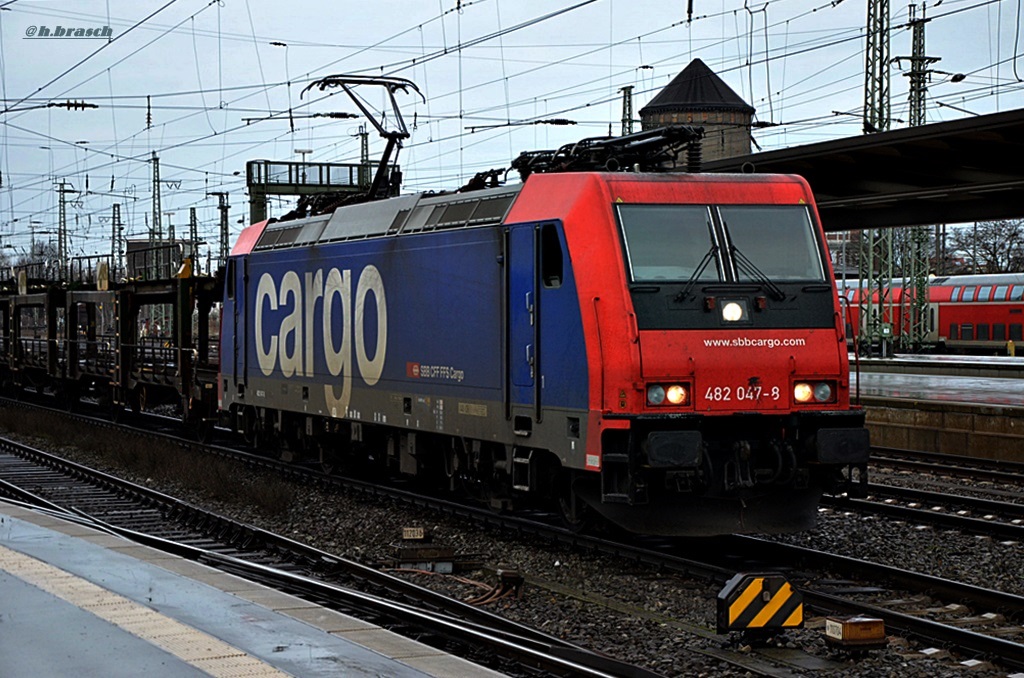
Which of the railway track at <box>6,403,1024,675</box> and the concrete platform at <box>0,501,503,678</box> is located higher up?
the concrete platform at <box>0,501,503,678</box>

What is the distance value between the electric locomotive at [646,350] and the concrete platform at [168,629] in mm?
3472

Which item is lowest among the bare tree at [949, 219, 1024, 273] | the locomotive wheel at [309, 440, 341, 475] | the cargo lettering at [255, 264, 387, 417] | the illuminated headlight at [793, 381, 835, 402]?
the locomotive wheel at [309, 440, 341, 475]

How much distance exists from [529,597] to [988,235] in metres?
87.5

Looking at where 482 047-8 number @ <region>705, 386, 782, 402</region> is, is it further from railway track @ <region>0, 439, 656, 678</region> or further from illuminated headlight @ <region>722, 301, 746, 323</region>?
railway track @ <region>0, 439, 656, 678</region>

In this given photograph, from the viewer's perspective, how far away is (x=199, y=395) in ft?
80.0

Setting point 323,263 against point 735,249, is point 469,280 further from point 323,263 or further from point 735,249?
point 323,263

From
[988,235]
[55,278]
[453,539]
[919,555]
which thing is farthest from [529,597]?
[988,235]

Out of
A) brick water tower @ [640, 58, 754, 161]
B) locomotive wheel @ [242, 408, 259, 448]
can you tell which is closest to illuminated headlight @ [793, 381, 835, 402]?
locomotive wheel @ [242, 408, 259, 448]

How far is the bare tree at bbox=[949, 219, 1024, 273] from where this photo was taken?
278 feet

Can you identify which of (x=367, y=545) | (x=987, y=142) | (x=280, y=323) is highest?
(x=987, y=142)

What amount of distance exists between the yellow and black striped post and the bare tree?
75.4 m

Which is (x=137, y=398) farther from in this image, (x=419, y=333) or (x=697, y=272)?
(x=697, y=272)

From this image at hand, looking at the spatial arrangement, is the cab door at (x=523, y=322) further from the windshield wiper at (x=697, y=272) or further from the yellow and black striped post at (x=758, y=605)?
the yellow and black striped post at (x=758, y=605)

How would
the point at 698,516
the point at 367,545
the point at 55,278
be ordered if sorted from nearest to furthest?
the point at 698,516, the point at 367,545, the point at 55,278
